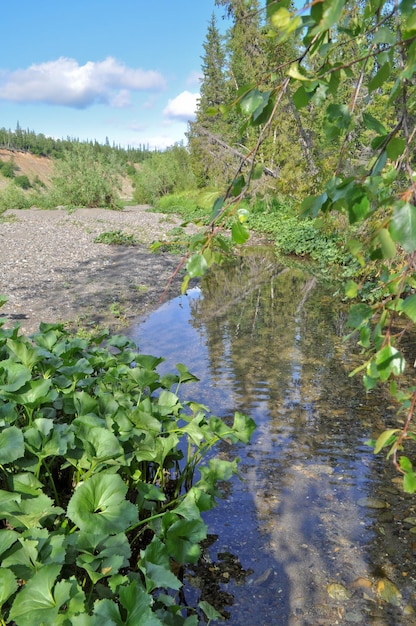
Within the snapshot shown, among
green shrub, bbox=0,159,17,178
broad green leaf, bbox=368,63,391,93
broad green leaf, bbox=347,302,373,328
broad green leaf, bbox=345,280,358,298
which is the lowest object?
broad green leaf, bbox=347,302,373,328

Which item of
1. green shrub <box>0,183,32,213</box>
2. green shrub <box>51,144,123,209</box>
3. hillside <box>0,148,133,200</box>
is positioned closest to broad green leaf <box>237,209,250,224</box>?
green shrub <box>51,144,123,209</box>

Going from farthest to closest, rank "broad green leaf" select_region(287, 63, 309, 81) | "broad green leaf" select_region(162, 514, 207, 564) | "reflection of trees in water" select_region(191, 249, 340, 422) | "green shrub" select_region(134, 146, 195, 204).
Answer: "green shrub" select_region(134, 146, 195, 204), "reflection of trees in water" select_region(191, 249, 340, 422), "broad green leaf" select_region(162, 514, 207, 564), "broad green leaf" select_region(287, 63, 309, 81)

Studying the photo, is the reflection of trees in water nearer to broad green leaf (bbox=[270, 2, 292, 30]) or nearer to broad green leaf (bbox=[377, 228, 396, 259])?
broad green leaf (bbox=[377, 228, 396, 259])

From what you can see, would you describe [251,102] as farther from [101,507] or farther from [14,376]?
[14,376]

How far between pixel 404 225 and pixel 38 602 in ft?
4.78

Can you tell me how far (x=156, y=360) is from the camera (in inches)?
116

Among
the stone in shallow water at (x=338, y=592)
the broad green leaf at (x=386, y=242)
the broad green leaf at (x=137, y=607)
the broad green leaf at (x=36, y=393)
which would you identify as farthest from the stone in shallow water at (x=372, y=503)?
the broad green leaf at (x=386, y=242)

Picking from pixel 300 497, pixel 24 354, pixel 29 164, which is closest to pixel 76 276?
pixel 24 354

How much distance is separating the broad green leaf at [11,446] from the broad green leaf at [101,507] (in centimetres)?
36

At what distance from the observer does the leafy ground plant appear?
58.8 inches

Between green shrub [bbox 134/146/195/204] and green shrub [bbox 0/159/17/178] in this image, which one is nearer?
green shrub [bbox 134/146/195/204]

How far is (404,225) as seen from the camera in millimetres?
787

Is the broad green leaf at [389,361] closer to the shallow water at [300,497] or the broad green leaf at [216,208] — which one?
the broad green leaf at [216,208]

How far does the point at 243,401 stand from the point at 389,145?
406 cm
